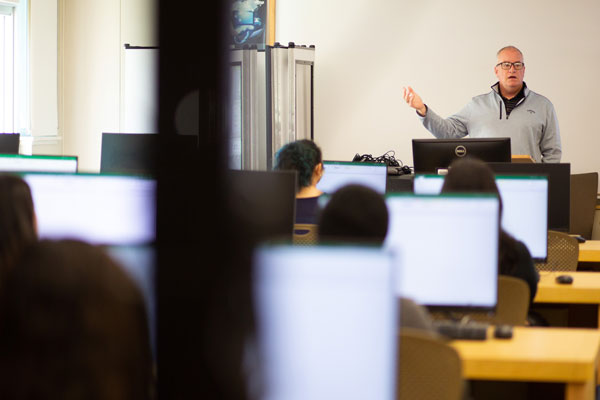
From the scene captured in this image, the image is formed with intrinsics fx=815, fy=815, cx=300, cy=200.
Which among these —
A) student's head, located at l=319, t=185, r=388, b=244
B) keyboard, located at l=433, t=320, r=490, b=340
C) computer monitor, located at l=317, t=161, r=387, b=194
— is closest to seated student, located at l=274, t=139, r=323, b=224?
computer monitor, located at l=317, t=161, r=387, b=194

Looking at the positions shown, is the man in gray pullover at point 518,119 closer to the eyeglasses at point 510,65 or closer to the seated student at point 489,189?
the eyeglasses at point 510,65

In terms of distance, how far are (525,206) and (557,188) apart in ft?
2.07

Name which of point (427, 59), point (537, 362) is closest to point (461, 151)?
point (537, 362)

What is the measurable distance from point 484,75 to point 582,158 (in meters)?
1.07

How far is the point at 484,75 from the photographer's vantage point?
698 centimetres

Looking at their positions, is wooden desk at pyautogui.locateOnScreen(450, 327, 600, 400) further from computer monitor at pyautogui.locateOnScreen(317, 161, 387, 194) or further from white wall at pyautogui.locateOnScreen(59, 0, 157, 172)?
white wall at pyautogui.locateOnScreen(59, 0, 157, 172)

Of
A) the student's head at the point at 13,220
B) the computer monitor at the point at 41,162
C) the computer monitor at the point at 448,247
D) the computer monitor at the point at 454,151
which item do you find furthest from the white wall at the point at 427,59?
the student's head at the point at 13,220

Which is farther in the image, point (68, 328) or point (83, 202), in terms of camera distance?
point (83, 202)

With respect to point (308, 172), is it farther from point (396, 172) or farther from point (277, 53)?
point (277, 53)

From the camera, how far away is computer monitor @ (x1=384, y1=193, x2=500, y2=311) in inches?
101

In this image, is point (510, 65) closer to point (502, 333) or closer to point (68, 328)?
point (502, 333)

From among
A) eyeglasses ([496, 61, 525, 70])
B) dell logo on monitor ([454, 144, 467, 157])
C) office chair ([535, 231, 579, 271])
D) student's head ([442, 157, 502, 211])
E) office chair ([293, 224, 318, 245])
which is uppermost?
eyeglasses ([496, 61, 525, 70])

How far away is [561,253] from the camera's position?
380 cm

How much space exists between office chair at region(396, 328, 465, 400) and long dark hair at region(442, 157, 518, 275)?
1226mm
